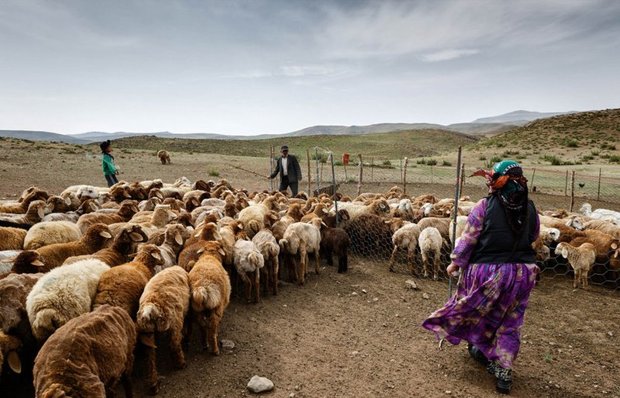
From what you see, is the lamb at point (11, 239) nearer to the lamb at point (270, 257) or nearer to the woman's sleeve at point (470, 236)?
the lamb at point (270, 257)

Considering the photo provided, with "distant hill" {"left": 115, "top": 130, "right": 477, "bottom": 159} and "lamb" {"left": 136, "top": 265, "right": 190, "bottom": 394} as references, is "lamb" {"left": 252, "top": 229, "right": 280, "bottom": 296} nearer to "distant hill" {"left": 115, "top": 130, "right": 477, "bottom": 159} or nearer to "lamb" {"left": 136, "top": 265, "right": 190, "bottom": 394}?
"lamb" {"left": 136, "top": 265, "right": 190, "bottom": 394}

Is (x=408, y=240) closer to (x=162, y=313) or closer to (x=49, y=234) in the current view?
(x=162, y=313)

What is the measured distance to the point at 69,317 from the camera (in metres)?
4.04

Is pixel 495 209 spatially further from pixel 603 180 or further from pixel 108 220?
pixel 603 180

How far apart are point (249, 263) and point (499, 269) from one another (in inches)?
145

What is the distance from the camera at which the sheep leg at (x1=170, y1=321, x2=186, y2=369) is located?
439 cm

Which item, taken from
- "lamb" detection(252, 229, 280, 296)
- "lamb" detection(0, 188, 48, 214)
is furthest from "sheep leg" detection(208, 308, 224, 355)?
"lamb" detection(0, 188, 48, 214)

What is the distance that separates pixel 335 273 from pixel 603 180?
19.7m

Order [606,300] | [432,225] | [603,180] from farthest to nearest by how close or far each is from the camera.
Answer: [603,180] < [432,225] < [606,300]

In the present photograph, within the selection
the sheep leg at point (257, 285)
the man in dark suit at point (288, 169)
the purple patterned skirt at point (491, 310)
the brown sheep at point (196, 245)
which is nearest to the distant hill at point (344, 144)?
the man in dark suit at point (288, 169)

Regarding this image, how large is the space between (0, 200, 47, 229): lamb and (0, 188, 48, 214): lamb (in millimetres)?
368

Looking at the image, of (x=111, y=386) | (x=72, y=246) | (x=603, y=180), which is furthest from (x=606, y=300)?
(x=603, y=180)

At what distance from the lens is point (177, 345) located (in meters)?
4.51

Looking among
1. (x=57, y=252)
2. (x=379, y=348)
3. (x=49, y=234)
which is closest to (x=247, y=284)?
(x=379, y=348)
